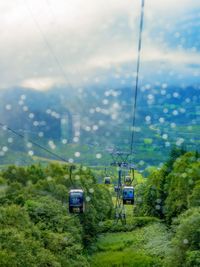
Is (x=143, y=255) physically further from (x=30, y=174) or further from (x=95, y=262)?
(x=30, y=174)

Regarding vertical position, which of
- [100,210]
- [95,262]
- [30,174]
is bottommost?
[95,262]

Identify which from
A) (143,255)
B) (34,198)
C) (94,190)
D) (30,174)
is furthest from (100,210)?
(34,198)

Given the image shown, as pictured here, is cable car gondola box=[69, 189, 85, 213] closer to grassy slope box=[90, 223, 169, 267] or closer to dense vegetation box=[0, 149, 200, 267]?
dense vegetation box=[0, 149, 200, 267]

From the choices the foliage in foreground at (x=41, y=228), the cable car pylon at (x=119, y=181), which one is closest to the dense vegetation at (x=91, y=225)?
the foliage in foreground at (x=41, y=228)

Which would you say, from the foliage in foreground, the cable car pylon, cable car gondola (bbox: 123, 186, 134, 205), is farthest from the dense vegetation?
cable car gondola (bbox: 123, 186, 134, 205)

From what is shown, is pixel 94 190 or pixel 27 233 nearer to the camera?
pixel 27 233

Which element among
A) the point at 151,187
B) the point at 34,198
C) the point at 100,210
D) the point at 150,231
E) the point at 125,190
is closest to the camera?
the point at 34,198

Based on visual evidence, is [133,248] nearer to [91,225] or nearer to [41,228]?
[91,225]

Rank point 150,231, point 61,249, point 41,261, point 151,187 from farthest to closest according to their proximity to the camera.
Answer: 1. point 151,187
2. point 150,231
3. point 61,249
4. point 41,261
